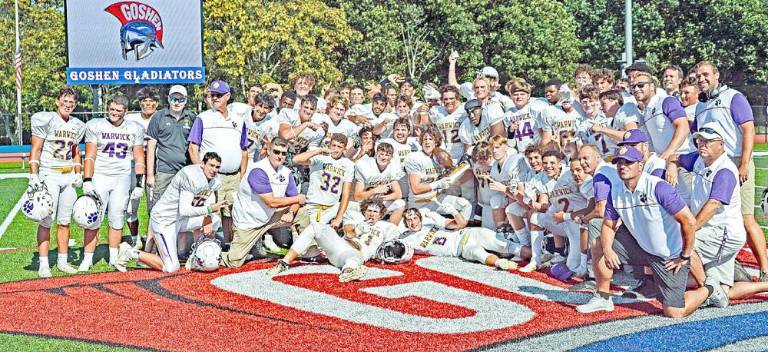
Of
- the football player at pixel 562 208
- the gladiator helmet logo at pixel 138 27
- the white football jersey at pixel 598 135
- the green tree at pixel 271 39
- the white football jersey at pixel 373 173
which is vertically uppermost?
the green tree at pixel 271 39

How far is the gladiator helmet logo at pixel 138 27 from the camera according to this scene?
22391 millimetres

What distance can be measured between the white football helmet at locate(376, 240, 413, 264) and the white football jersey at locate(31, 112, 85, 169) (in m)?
3.23

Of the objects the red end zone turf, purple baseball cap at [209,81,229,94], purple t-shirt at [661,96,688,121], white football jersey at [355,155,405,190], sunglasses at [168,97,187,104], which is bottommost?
the red end zone turf

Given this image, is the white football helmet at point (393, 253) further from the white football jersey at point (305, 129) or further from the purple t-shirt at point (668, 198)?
the purple t-shirt at point (668, 198)

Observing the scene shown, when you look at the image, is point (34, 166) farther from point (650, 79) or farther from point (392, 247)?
point (650, 79)

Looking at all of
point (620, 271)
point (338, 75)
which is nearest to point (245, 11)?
point (338, 75)

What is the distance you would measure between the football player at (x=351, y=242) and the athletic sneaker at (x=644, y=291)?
2.41m

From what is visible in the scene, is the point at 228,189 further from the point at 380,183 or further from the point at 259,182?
the point at 380,183

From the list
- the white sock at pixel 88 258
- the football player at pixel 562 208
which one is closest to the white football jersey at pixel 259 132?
the white sock at pixel 88 258

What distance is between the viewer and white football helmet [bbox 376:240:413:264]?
30.4 feet

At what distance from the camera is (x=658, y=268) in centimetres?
693

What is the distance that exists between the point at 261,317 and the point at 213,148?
119 inches

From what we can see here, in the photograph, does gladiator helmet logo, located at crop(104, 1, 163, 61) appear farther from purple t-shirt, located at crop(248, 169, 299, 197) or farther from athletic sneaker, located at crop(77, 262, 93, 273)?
purple t-shirt, located at crop(248, 169, 299, 197)

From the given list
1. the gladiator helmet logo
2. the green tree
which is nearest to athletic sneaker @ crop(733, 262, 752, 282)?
the gladiator helmet logo
